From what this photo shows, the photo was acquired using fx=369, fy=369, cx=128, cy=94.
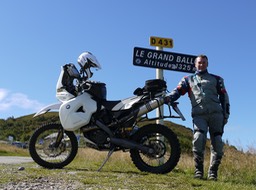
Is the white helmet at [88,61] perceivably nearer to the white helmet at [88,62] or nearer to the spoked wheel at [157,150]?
the white helmet at [88,62]

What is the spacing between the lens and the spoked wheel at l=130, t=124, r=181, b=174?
567 centimetres

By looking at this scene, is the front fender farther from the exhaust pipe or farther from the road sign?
the road sign

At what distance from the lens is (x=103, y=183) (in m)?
4.37

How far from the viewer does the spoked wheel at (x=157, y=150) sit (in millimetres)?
5668

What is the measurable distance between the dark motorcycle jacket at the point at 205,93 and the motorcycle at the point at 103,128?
31 cm

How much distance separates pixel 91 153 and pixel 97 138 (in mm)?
7348

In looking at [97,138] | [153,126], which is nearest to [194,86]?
[153,126]

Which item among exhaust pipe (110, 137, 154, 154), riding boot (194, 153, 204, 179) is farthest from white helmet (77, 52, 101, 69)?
riding boot (194, 153, 204, 179)

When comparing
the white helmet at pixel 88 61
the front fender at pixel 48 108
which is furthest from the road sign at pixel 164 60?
the front fender at pixel 48 108

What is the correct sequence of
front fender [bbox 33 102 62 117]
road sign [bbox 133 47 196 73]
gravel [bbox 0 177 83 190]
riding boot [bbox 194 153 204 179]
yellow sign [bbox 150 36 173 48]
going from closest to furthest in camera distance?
gravel [bbox 0 177 83 190]
riding boot [bbox 194 153 204 179]
front fender [bbox 33 102 62 117]
road sign [bbox 133 47 196 73]
yellow sign [bbox 150 36 173 48]

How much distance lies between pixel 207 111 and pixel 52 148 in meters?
2.73

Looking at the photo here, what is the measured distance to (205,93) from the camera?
18.7 feet

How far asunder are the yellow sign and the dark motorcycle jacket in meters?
2.45

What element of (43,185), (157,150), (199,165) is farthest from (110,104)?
(43,185)
